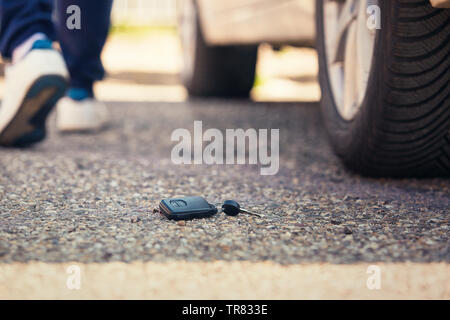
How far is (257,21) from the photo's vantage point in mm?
2871

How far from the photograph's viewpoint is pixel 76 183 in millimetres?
1695

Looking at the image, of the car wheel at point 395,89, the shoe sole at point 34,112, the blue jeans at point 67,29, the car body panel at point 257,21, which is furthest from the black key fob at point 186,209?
the car body panel at point 257,21

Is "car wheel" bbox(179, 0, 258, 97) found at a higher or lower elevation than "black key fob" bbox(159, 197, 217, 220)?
higher

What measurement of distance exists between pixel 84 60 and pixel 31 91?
0.55m

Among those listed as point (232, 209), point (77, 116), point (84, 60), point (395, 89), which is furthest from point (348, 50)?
point (77, 116)

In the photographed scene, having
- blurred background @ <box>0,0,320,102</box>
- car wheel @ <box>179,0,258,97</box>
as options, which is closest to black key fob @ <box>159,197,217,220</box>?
blurred background @ <box>0,0,320,102</box>

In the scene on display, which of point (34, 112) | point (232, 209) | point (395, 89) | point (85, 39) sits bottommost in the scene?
point (232, 209)

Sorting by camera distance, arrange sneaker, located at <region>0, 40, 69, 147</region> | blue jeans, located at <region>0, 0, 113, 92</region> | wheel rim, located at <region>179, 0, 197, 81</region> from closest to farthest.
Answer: sneaker, located at <region>0, 40, 69, 147</region>
blue jeans, located at <region>0, 0, 113, 92</region>
wheel rim, located at <region>179, 0, 197, 81</region>

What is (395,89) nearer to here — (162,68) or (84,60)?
(84,60)

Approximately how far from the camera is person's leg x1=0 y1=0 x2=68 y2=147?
6.63 feet

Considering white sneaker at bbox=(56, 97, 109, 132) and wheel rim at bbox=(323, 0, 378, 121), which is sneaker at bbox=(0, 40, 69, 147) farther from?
wheel rim at bbox=(323, 0, 378, 121)

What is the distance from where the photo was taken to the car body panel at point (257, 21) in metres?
2.56
